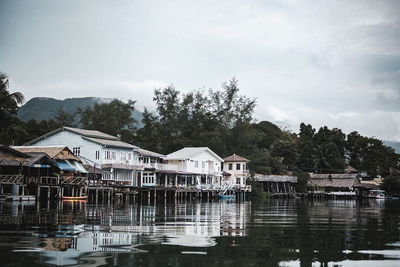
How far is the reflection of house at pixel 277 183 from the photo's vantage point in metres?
84.8

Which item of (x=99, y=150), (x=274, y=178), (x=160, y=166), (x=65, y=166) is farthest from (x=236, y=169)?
(x=65, y=166)

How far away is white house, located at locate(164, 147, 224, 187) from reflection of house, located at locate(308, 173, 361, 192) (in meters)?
29.0

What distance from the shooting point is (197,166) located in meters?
73.8

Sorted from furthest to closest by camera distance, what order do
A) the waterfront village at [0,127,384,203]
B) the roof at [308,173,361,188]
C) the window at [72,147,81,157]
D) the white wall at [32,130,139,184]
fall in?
the roof at [308,173,361,188], the window at [72,147,81,157], the white wall at [32,130,139,184], the waterfront village at [0,127,384,203]

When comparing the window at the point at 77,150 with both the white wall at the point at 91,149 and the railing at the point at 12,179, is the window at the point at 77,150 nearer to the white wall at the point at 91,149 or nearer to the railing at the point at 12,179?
the white wall at the point at 91,149

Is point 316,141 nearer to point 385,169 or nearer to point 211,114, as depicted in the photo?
point 385,169

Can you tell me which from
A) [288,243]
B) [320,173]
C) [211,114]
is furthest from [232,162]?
[288,243]

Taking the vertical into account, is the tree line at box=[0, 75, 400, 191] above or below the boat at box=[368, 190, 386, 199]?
above

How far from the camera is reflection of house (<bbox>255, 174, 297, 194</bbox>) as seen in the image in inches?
3337

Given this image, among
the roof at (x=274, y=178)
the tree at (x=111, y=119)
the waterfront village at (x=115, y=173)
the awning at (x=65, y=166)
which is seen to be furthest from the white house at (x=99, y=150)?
the roof at (x=274, y=178)

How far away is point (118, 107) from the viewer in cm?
9450

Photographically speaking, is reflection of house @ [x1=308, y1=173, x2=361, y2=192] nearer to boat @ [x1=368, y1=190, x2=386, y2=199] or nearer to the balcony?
boat @ [x1=368, y1=190, x2=386, y2=199]

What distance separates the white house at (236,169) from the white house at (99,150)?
2027 cm

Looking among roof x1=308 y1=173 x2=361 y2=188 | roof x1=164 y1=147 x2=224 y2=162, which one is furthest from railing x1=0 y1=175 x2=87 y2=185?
roof x1=308 y1=173 x2=361 y2=188
